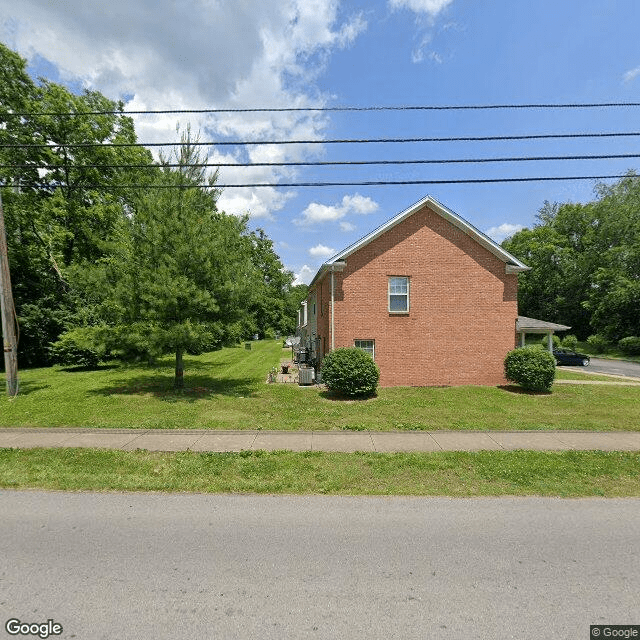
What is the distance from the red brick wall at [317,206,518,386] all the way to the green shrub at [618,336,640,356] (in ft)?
99.6

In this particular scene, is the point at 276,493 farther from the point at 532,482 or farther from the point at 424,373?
the point at 424,373

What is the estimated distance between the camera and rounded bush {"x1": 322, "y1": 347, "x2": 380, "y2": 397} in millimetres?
12844

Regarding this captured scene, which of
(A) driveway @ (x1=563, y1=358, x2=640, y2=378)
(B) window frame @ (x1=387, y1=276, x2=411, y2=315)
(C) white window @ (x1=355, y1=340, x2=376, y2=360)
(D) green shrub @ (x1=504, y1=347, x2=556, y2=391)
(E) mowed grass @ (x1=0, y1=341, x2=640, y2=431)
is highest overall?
(B) window frame @ (x1=387, y1=276, x2=411, y2=315)

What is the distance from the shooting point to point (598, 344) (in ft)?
139

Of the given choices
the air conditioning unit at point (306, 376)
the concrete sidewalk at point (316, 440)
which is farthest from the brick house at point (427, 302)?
the concrete sidewalk at point (316, 440)

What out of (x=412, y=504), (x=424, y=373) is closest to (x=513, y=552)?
(x=412, y=504)

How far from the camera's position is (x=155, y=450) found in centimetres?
727

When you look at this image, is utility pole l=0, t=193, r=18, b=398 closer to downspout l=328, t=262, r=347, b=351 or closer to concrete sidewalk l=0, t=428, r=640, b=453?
concrete sidewalk l=0, t=428, r=640, b=453

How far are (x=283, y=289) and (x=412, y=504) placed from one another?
60938mm

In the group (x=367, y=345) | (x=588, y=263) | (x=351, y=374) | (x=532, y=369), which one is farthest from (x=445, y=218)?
(x=588, y=263)

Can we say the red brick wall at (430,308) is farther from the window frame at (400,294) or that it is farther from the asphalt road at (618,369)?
the asphalt road at (618,369)

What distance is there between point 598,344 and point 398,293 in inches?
1544

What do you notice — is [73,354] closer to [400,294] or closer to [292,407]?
[292,407]

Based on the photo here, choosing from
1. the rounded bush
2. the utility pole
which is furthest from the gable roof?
the utility pole
